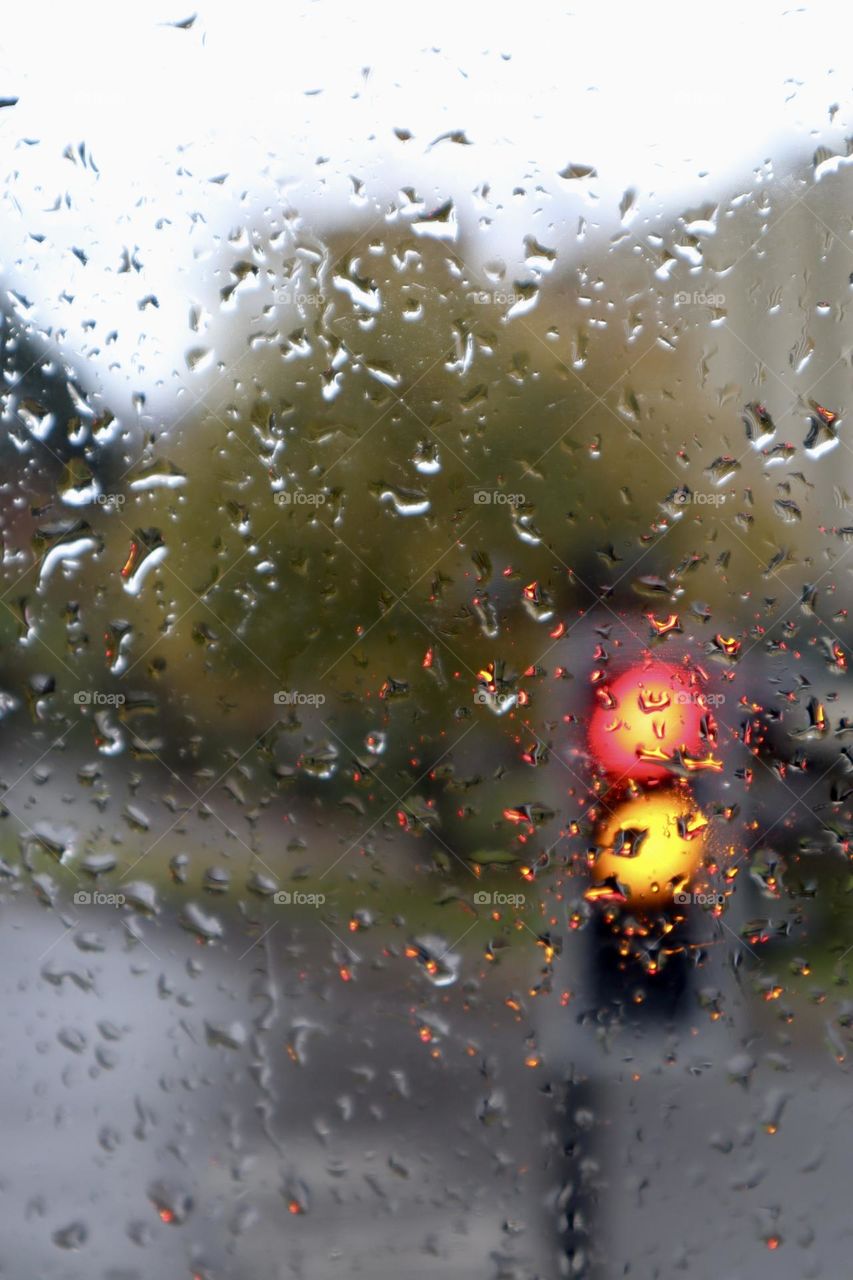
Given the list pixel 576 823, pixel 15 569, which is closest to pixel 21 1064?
pixel 15 569

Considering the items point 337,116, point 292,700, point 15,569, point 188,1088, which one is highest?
point 337,116

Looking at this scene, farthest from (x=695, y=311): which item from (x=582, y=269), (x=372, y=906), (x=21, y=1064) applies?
(x=21, y=1064)

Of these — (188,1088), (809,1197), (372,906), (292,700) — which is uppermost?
(292,700)

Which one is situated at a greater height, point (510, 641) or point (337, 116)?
point (337, 116)

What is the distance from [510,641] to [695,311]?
0.37 meters

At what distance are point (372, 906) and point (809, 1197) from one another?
1.74 ft

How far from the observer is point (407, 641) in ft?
2.48

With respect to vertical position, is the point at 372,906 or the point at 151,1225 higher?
the point at 372,906

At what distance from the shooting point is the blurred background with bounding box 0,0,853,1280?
751 mm

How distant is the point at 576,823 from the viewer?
29.8 inches

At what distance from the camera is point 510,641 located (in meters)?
0.76

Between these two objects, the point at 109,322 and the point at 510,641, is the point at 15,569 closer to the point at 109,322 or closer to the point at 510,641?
the point at 109,322

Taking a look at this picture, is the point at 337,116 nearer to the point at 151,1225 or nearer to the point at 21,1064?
the point at 21,1064

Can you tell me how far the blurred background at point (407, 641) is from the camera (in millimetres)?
751
